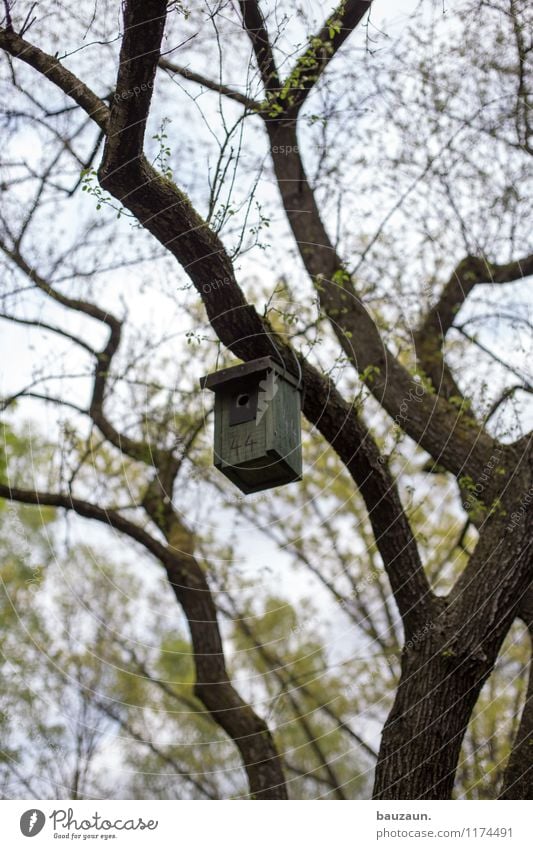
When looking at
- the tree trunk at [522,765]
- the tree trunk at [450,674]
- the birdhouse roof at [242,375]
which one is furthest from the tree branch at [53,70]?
the tree trunk at [522,765]

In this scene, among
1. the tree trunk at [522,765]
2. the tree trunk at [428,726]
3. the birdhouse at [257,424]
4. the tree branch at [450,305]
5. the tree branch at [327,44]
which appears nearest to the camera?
the birdhouse at [257,424]

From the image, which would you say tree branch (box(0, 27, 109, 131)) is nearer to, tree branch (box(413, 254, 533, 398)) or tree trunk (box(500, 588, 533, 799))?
tree branch (box(413, 254, 533, 398))

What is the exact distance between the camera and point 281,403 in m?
3.75

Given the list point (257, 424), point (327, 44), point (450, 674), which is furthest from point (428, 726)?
point (327, 44)

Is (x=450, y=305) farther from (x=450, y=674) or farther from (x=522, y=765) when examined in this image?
(x=522, y=765)

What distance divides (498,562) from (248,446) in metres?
1.27

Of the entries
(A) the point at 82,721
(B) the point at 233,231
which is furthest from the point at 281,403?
(A) the point at 82,721

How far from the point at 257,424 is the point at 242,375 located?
212 mm

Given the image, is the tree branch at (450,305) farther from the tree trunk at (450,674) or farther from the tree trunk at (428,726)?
the tree trunk at (428,726)

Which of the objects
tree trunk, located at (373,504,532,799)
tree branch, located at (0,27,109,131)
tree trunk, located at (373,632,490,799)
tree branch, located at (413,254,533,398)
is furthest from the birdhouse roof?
tree branch, located at (413,254,533,398)

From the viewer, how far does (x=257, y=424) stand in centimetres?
369

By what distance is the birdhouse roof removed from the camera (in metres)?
3.73

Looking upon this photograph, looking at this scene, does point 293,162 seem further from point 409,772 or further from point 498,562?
point 409,772

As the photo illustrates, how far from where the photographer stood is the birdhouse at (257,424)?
12.0 feet
